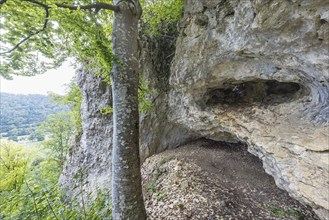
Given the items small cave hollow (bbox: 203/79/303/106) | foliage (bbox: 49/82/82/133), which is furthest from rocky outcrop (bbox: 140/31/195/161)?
foliage (bbox: 49/82/82/133)

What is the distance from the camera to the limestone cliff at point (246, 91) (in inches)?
107

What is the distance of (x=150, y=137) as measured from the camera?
656 cm

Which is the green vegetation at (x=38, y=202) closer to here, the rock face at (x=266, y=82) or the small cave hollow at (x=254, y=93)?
the rock face at (x=266, y=82)

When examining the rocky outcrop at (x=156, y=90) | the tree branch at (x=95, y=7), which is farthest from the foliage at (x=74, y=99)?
the tree branch at (x=95, y=7)

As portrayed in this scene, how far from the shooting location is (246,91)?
541 cm

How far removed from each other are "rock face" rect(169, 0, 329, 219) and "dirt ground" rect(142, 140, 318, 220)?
2.89 ft

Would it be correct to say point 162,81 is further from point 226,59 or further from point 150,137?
point 226,59

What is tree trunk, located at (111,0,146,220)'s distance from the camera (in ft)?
9.62

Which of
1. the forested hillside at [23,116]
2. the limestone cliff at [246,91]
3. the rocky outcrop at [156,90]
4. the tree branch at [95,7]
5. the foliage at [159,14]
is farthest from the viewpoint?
the forested hillside at [23,116]

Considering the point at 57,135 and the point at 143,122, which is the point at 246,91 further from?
the point at 57,135

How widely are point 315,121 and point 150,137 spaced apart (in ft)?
16.1

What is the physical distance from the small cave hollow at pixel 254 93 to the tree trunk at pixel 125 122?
3.07 metres

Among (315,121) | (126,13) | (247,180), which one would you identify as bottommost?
(247,180)

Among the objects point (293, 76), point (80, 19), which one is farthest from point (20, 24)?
point (293, 76)
